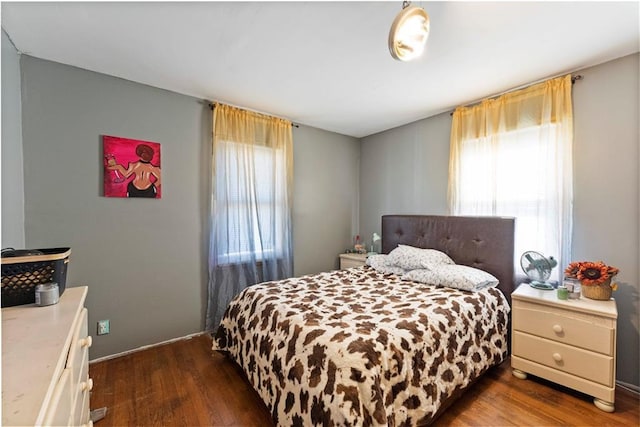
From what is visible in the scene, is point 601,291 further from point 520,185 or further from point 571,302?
point 520,185

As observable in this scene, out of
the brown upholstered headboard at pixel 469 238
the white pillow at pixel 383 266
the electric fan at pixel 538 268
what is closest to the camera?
the electric fan at pixel 538 268

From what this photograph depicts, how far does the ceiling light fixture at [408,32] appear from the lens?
4.32ft

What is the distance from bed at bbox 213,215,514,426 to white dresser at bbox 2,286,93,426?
88 cm

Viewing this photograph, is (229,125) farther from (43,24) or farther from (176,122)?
(43,24)

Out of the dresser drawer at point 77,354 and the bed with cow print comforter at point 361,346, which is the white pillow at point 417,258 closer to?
the bed with cow print comforter at point 361,346

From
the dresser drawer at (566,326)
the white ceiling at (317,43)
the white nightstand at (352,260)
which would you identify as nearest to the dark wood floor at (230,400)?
the dresser drawer at (566,326)

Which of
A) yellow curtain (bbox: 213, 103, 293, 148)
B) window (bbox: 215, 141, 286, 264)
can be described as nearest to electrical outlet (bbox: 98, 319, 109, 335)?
window (bbox: 215, 141, 286, 264)

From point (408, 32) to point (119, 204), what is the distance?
2607 millimetres

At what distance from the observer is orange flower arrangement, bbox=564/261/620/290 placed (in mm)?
1830

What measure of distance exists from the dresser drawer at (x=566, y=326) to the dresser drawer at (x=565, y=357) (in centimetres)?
4

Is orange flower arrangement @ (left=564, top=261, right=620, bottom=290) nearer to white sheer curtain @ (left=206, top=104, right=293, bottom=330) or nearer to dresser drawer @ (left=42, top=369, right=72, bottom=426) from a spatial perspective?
white sheer curtain @ (left=206, top=104, right=293, bottom=330)

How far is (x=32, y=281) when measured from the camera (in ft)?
4.10

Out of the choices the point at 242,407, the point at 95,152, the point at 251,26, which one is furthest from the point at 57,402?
the point at 95,152

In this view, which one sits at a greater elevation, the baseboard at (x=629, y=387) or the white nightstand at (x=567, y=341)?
the white nightstand at (x=567, y=341)
